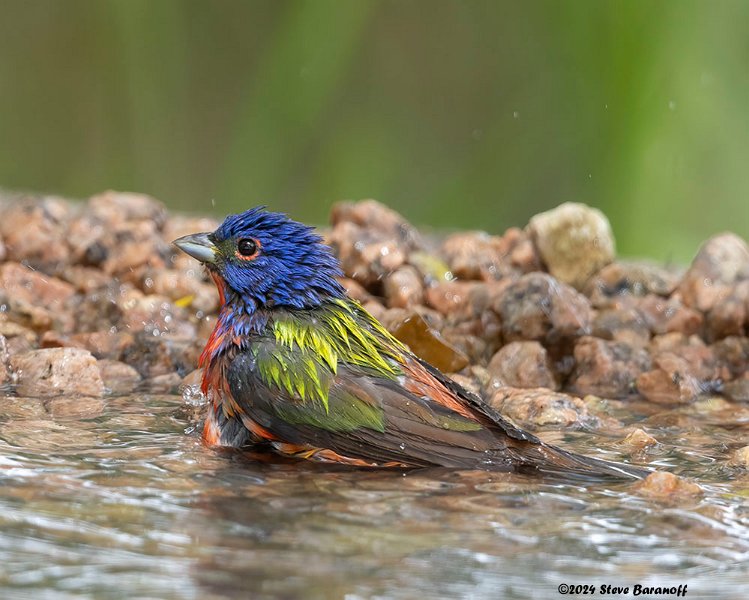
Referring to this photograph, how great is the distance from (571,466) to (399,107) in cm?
598

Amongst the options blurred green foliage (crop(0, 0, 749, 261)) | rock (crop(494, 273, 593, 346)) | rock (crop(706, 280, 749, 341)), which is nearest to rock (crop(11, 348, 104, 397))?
rock (crop(494, 273, 593, 346))

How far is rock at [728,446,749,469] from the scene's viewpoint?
3957 mm

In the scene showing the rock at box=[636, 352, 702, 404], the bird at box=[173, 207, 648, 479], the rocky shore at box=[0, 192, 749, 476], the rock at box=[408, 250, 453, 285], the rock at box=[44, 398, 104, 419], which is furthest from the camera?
the rock at box=[408, 250, 453, 285]

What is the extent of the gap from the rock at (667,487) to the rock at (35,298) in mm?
2943

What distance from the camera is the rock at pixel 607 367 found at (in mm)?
5262

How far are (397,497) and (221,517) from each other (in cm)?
55

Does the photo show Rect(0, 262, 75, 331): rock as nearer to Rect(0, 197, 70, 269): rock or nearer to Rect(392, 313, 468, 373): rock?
Rect(0, 197, 70, 269): rock

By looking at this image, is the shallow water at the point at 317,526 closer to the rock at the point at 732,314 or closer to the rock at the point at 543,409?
the rock at the point at 543,409

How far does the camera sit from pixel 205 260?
15.0ft

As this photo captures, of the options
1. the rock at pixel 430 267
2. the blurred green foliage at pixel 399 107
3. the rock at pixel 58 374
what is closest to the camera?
the rock at pixel 58 374

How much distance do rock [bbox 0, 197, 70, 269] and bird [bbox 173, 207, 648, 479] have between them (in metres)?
1.83

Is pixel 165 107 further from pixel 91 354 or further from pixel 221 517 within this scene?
pixel 221 517

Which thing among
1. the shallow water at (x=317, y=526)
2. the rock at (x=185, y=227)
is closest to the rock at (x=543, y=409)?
the shallow water at (x=317, y=526)

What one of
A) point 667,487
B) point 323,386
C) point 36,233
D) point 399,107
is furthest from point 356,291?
point 399,107
